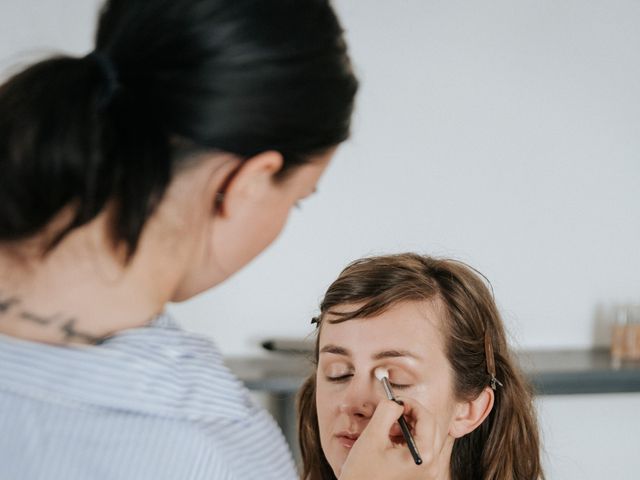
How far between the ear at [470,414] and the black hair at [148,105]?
0.96 metres

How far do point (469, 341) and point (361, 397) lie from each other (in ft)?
0.70

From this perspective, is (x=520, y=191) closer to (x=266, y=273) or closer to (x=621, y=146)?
(x=621, y=146)

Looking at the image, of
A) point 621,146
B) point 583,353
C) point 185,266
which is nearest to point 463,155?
point 621,146

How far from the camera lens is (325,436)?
4.70ft

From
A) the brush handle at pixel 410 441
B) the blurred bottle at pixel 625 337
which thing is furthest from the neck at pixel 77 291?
the blurred bottle at pixel 625 337

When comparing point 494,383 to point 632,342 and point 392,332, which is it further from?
point 632,342

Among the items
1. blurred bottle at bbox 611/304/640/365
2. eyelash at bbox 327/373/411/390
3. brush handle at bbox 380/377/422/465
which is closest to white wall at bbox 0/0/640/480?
blurred bottle at bbox 611/304/640/365

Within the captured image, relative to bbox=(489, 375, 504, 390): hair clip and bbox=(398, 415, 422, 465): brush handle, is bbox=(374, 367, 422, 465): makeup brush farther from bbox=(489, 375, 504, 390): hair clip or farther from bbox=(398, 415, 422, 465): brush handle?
bbox=(489, 375, 504, 390): hair clip

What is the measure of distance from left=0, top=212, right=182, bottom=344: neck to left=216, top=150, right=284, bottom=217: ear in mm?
60

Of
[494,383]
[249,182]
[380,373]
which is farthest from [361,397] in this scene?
[249,182]

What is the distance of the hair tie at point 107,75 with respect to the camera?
0.57m

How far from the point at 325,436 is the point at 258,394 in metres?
0.94

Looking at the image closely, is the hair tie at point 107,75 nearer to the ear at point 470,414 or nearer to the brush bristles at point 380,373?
the brush bristles at point 380,373

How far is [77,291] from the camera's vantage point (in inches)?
22.6
